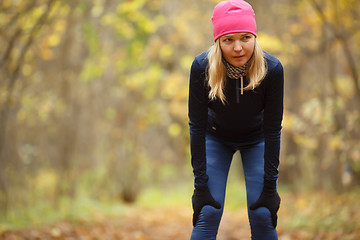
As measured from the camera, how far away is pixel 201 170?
266 cm

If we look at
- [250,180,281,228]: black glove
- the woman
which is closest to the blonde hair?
the woman

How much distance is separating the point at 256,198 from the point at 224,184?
0.23 meters

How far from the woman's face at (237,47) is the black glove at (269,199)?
828 millimetres

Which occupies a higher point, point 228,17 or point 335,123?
point 335,123

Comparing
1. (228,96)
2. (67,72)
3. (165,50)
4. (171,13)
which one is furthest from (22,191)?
(228,96)

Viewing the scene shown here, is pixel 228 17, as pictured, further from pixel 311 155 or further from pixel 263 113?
pixel 311 155

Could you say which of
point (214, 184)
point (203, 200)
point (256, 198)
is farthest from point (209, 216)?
point (256, 198)

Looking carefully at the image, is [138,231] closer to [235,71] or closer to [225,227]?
[225,227]

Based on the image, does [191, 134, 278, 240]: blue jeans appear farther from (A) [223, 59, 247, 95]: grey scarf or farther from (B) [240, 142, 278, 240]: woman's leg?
(A) [223, 59, 247, 95]: grey scarf

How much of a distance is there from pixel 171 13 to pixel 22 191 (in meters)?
5.39

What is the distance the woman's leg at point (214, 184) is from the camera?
103 inches

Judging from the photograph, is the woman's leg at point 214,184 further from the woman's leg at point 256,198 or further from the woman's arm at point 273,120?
the woman's arm at point 273,120

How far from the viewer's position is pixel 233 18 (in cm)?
255

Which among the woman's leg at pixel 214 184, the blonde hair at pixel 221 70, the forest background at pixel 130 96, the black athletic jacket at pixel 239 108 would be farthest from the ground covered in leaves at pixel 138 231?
the blonde hair at pixel 221 70
